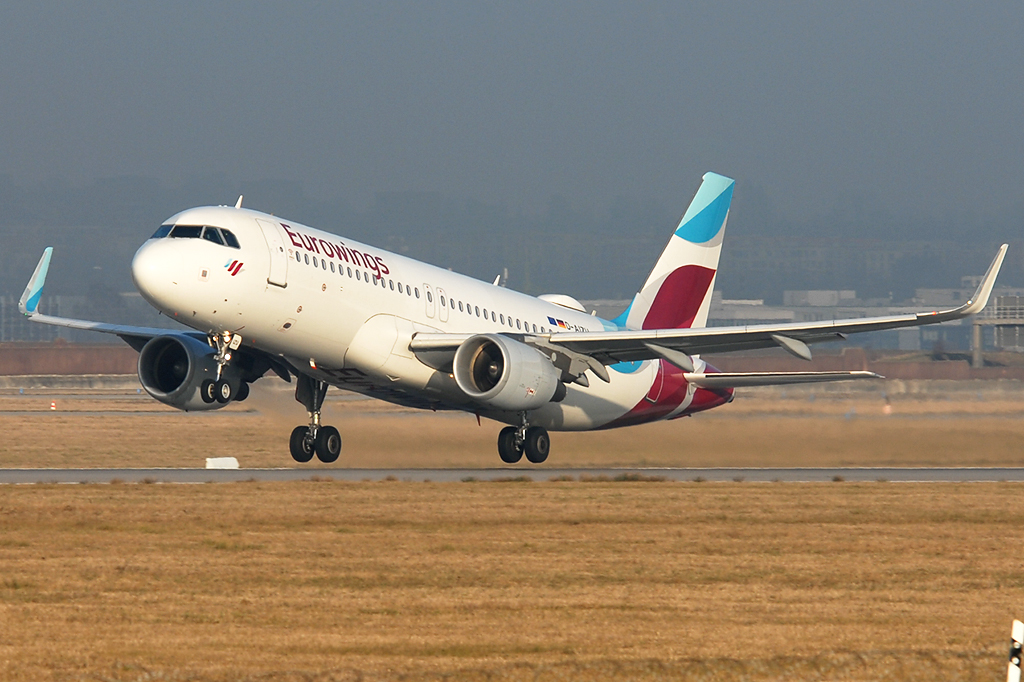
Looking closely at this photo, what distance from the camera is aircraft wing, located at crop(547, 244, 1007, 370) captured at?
28.4m

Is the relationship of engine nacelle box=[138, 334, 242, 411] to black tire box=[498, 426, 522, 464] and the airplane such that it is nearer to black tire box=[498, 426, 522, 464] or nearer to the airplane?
the airplane

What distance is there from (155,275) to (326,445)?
7684 mm

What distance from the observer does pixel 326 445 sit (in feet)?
104

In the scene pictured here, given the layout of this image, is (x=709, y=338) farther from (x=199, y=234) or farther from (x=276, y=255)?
(x=199, y=234)

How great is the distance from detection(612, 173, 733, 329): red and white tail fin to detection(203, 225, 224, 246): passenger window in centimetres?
1438

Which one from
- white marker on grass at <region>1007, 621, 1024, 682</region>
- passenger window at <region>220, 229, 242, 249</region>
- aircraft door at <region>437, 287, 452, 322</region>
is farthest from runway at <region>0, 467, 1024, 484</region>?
white marker on grass at <region>1007, 621, 1024, 682</region>

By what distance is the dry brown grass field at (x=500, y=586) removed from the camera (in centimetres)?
1038

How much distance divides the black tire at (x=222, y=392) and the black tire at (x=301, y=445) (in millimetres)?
3535

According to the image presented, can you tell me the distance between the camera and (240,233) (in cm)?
2647

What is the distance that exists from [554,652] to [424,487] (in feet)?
49.5

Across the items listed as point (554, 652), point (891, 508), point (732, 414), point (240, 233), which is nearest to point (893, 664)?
point (554, 652)

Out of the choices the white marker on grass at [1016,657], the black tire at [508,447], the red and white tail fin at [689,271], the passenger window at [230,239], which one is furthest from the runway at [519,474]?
the white marker on grass at [1016,657]

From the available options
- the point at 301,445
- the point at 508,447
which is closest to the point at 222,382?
the point at 301,445

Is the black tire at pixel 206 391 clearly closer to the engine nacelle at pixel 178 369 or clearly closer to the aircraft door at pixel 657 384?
the engine nacelle at pixel 178 369
